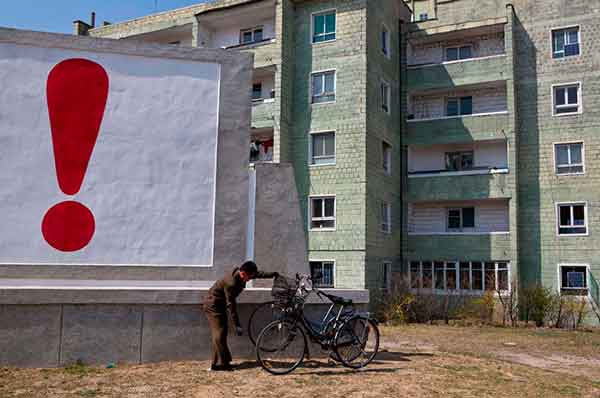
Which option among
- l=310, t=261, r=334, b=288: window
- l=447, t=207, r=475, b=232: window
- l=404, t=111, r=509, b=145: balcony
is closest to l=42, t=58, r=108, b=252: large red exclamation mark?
l=310, t=261, r=334, b=288: window

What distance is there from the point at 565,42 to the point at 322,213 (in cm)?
1469

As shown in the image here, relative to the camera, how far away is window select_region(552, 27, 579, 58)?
1117 inches

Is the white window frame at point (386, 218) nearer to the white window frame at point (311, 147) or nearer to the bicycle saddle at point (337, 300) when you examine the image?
the white window frame at point (311, 147)

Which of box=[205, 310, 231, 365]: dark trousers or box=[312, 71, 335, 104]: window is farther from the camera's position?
box=[312, 71, 335, 104]: window

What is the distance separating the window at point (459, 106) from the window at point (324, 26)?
7600 millimetres

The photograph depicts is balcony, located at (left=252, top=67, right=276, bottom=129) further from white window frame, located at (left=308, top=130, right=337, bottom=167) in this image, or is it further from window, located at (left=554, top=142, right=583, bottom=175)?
window, located at (left=554, top=142, right=583, bottom=175)

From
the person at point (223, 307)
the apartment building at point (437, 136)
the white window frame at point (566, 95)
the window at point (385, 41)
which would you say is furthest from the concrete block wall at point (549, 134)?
the person at point (223, 307)

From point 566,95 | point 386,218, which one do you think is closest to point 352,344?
point 386,218

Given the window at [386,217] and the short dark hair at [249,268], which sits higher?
the window at [386,217]

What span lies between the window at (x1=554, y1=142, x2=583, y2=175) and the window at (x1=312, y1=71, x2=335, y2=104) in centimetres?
1120

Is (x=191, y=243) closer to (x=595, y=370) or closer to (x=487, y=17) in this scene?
(x=595, y=370)

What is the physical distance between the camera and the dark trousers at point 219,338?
974cm

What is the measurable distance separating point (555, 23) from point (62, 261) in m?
26.7

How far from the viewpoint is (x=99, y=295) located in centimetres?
980
